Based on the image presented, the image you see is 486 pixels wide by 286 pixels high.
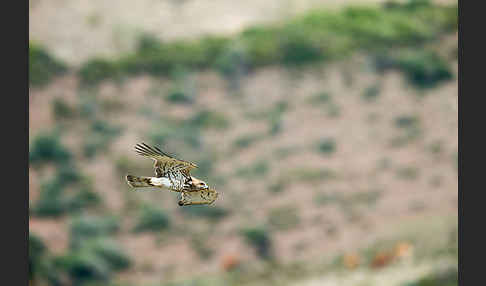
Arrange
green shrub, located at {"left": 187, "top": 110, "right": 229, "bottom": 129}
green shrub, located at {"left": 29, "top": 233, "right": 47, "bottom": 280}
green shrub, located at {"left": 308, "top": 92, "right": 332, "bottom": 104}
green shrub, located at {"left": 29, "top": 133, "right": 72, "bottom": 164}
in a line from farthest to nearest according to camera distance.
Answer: green shrub, located at {"left": 308, "top": 92, "right": 332, "bottom": 104} < green shrub, located at {"left": 187, "top": 110, "right": 229, "bottom": 129} < green shrub, located at {"left": 29, "top": 133, "right": 72, "bottom": 164} < green shrub, located at {"left": 29, "top": 233, "right": 47, "bottom": 280}

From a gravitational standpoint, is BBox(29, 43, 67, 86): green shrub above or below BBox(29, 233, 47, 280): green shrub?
above

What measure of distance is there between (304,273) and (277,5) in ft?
101

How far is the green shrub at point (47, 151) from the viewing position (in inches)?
2036

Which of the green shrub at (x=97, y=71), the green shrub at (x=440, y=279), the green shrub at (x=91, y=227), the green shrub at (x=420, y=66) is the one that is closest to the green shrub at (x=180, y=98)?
the green shrub at (x=97, y=71)

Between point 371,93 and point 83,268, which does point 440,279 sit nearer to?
point 83,268

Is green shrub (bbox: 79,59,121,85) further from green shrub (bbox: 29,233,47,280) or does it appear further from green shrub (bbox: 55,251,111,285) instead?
green shrub (bbox: 55,251,111,285)

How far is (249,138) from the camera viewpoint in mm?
51531

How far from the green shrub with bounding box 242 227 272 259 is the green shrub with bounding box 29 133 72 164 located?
14216mm

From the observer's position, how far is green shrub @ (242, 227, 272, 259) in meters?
41.8

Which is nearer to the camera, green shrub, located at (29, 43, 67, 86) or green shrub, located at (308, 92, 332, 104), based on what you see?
green shrub, located at (308, 92, 332, 104)

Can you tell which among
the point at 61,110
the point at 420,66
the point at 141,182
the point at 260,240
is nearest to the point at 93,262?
the point at 260,240

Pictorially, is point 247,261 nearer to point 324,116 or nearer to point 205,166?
point 205,166

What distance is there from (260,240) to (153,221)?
20.1 feet

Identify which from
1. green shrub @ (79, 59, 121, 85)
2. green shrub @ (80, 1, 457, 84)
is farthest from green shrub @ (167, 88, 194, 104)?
green shrub @ (79, 59, 121, 85)
